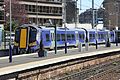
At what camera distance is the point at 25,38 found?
37.0m

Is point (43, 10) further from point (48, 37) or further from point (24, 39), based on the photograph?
point (24, 39)

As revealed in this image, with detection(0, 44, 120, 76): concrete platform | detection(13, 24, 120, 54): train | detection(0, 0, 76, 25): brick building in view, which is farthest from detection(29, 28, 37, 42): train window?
detection(0, 0, 76, 25): brick building

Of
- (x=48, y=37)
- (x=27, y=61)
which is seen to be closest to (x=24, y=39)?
(x=48, y=37)

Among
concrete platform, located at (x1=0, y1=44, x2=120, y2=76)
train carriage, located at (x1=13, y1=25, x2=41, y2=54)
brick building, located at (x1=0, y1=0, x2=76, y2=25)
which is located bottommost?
concrete platform, located at (x1=0, y1=44, x2=120, y2=76)

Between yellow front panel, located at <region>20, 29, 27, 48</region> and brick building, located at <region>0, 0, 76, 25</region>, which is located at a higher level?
brick building, located at <region>0, 0, 76, 25</region>

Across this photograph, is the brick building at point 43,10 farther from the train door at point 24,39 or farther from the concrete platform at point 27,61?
the concrete platform at point 27,61

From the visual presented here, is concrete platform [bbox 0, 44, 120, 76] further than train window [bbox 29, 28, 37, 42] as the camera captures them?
No

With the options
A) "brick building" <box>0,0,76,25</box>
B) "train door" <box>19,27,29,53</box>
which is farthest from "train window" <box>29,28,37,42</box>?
"brick building" <box>0,0,76,25</box>

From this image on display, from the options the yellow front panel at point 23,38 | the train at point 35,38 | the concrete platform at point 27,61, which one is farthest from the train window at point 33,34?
the concrete platform at point 27,61

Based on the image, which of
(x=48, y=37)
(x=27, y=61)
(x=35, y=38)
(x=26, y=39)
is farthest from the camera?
(x=48, y=37)

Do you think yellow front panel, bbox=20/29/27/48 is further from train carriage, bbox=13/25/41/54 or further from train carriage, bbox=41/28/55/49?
train carriage, bbox=41/28/55/49

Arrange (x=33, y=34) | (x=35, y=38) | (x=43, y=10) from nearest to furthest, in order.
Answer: (x=35, y=38) → (x=33, y=34) → (x=43, y=10)

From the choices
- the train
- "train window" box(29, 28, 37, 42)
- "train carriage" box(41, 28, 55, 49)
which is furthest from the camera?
"train carriage" box(41, 28, 55, 49)

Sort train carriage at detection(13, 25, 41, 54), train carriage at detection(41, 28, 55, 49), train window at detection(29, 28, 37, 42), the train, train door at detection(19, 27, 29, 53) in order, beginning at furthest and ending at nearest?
train carriage at detection(41, 28, 55, 49), train window at detection(29, 28, 37, 42), the train, train carriage at detection(13, 25, 41, 54), train door at detection(19, 27, 29, 53)
